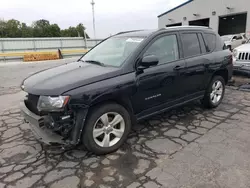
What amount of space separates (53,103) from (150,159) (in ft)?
5.08

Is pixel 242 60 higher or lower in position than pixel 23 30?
lower

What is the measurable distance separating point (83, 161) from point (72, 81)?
115 centimetres

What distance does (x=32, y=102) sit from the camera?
3.09 meters

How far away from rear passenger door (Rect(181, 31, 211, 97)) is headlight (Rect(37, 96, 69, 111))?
242 centimetres

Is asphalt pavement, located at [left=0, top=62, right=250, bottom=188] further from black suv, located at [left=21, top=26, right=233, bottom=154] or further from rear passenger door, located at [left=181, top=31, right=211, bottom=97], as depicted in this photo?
rear passenger door, located at [left=181, top=31, right=211, bottom=97]

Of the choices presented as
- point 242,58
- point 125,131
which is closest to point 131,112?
point 125,131

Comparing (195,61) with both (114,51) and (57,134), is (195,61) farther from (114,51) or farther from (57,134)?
(57,134)

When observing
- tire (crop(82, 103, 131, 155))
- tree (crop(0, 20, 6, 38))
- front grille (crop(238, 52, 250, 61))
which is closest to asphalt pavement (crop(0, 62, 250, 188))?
tire (crop(82, 103, 131, 155))

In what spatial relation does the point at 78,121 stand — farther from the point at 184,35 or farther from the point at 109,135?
the point at 184,35

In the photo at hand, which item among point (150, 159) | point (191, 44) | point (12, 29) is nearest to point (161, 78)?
point (191, 44)

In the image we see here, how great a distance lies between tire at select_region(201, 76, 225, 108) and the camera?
477 centimetres

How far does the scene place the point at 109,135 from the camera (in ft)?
10.6

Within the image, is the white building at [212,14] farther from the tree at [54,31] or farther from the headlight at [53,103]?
the tree at [54,31]

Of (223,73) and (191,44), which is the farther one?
(223,73)
